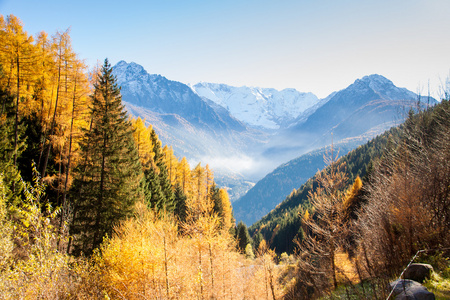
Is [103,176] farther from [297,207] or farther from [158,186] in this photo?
[297,207]

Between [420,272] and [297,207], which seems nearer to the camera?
[420,272]

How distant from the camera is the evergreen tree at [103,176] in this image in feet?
61.3

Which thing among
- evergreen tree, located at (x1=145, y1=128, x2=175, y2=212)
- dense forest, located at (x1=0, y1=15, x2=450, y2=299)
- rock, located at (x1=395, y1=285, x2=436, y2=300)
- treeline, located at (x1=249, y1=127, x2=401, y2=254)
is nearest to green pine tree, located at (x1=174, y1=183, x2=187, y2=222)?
evergreen tree, located at (x1=145, y1=128, x2=175, y2=212)

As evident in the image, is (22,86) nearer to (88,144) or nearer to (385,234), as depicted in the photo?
(88,144)

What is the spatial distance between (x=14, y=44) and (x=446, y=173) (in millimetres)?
30601

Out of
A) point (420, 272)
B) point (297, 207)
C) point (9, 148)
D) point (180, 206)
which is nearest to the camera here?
point (420, 272)

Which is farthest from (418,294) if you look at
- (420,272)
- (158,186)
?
(158,186)

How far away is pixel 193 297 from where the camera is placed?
12461 mm

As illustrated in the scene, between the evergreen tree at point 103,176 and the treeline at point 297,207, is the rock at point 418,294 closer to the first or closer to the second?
the evergreen tree at point 103,176

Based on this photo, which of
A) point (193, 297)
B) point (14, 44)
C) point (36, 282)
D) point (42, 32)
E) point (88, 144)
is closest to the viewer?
point (36, 282)

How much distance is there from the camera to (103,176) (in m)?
19.4

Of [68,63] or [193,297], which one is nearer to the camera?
[193,297]

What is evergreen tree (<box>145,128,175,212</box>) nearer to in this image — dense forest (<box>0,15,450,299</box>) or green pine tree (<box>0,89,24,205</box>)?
dense forest (<box>0,15,450,299</box>)

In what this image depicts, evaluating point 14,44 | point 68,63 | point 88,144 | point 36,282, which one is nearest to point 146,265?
point 36,282
